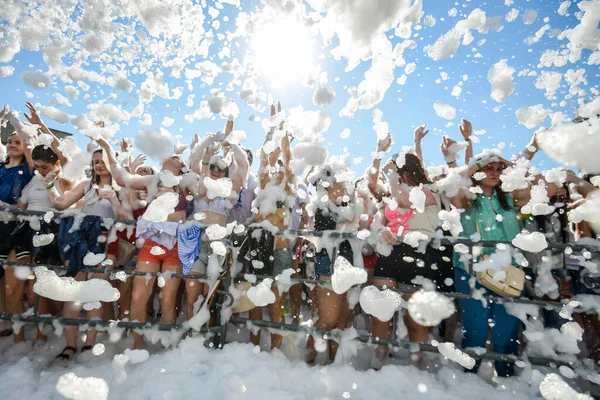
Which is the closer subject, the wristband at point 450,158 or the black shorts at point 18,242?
the black shorts at point 18,242

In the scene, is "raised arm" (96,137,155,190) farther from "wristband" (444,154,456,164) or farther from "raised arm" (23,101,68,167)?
"wristband" (444,154,456,164)

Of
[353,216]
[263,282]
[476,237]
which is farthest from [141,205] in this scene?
[476,237]

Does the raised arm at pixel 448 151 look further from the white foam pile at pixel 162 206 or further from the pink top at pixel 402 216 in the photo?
the white foam pile at pixel 162 206

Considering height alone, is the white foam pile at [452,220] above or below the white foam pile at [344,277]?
above

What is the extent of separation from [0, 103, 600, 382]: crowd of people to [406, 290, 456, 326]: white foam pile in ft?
0.35

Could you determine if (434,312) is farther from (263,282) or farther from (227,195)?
(227,195)

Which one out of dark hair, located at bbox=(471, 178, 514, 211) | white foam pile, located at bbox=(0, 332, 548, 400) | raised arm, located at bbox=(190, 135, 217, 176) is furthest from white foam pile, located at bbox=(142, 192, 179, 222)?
dark hair, located at bbox=(471, 178, 514, 211)

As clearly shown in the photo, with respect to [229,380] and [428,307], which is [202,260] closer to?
[229,380]

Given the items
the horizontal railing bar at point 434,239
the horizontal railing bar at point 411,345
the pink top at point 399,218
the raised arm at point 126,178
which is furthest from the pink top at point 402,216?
the raised arm at point 126,178

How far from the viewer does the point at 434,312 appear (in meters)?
2.90

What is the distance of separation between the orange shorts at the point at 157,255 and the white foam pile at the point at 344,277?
153cm

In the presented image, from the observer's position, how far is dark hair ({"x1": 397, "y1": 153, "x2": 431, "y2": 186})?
139 inches

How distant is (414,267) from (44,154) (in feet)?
13.6

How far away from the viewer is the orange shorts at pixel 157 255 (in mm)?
3295
